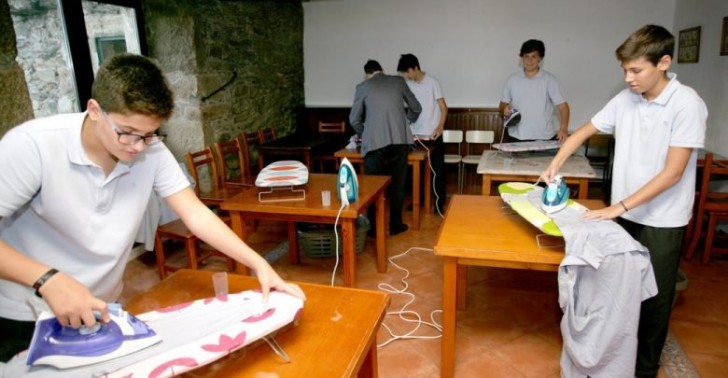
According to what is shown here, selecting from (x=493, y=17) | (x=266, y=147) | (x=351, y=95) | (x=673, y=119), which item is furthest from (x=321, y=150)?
(x=673, y=119)

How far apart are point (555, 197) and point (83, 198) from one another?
167cm

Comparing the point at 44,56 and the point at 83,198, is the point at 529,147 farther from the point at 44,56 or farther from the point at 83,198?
the point at 44,56

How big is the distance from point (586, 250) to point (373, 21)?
487cm

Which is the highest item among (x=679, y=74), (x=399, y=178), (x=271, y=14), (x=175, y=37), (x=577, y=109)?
(x=271, y=14)

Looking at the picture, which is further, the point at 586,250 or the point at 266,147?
the point at 266,147

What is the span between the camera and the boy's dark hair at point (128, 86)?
3.39 ft

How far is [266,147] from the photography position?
4.62m

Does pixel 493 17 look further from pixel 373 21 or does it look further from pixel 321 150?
pixel 321 150

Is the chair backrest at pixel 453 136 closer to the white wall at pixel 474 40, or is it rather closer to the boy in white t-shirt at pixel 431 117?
the boy in white t-shirt at pixel 431 117

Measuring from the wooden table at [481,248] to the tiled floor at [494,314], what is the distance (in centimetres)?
30

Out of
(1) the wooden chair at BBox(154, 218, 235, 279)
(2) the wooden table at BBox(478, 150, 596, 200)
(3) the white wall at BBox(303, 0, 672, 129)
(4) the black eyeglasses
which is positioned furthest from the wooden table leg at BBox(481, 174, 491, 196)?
(3) the white wall at BBox(303, 0, 672, 129)

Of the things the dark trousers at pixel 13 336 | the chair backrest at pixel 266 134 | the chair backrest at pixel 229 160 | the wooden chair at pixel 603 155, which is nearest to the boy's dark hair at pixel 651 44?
the dark trousers at pixel 13 336

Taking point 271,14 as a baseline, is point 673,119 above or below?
below

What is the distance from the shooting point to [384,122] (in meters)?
3.74
